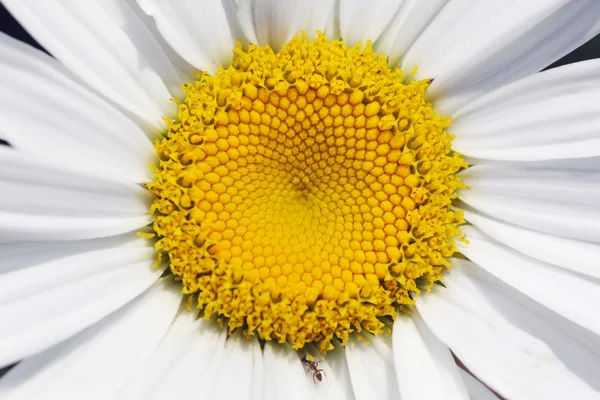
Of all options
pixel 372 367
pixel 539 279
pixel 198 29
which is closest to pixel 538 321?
pixel 539 279

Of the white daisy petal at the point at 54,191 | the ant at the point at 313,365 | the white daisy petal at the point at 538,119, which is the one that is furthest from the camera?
the ant at the point at 313,365

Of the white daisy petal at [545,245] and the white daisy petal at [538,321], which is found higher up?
the white daisy petal at [545,245]

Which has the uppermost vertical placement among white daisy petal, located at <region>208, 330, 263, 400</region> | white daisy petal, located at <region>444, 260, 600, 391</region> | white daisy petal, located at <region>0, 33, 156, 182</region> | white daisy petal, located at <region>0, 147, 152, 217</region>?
white daisy petal, located at <region>0, 33, 156, 182</region>

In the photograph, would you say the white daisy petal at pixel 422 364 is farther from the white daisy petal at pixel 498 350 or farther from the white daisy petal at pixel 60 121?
the white daisy petal at pixel 60 121

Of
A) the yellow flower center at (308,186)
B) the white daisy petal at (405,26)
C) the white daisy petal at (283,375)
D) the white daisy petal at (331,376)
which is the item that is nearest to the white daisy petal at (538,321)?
the yellow flower center at (308,186)

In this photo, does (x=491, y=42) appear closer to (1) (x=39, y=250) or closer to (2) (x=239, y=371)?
(2) (x=239, y=371)

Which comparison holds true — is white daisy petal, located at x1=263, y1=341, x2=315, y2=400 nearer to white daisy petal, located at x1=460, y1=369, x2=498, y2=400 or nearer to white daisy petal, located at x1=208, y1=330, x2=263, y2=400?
white daisy petal, located at x1=208, y1=330, x2=263, y2=400

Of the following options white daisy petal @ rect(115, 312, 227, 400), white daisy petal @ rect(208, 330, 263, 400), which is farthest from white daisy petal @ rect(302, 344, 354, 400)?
white daisy petal @ rect(115, 312, 227, 400)
